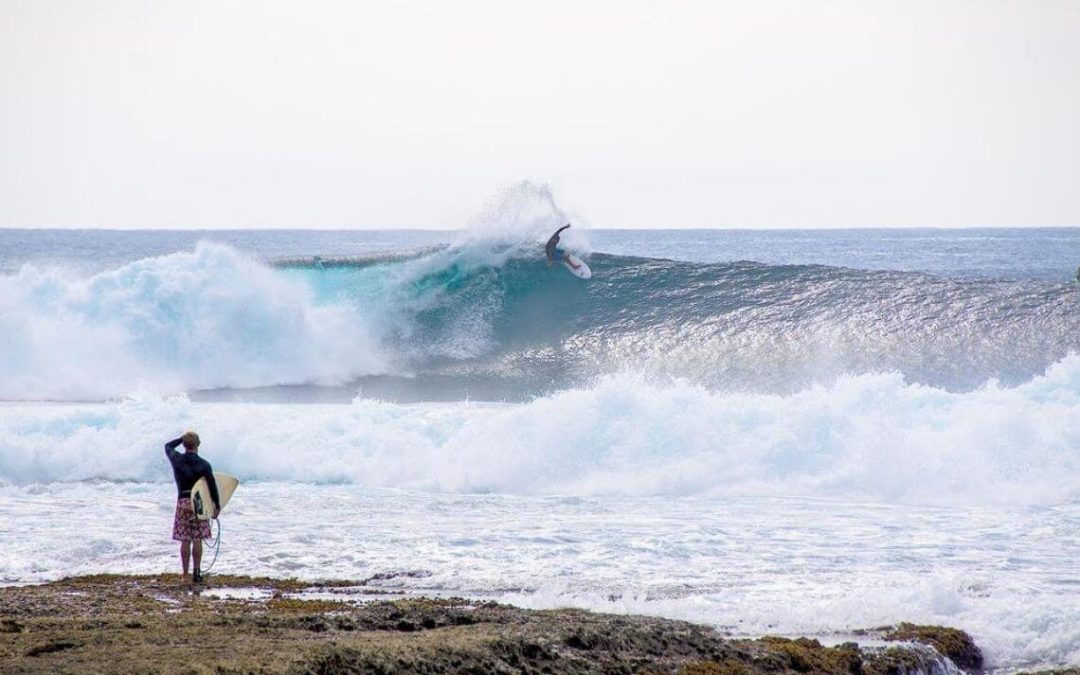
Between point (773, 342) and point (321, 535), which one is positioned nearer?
point (321, 535)

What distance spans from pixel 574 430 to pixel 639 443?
81 centimetres

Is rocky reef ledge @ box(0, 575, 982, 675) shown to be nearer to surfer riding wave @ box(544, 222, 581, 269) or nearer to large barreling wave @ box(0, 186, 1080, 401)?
large barreling wave @ box(0, 186, 1080, 401)

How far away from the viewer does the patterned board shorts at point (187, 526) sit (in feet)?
28.5

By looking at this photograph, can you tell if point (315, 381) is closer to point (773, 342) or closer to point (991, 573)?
point (773, 342)

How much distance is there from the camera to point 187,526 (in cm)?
870

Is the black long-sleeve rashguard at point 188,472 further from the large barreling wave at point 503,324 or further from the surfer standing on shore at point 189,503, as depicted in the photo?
the large barreling wave at point 503,324

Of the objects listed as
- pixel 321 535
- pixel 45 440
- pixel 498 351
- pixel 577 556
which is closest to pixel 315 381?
pixel 498 351

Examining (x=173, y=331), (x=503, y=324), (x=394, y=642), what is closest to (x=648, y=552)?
(x=394, y=642)

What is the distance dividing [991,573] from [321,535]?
5318mm

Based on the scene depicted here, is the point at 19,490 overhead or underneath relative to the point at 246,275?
underneath

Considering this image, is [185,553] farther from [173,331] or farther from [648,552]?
[173,331]

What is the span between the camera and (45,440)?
14586 mm

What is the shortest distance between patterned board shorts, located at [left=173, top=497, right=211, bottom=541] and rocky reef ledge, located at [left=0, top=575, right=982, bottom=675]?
0.93 metres

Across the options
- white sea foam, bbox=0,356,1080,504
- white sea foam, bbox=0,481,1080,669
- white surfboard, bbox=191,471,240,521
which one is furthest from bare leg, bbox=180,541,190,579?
white sea foam, bbox=0,356,1080,504
